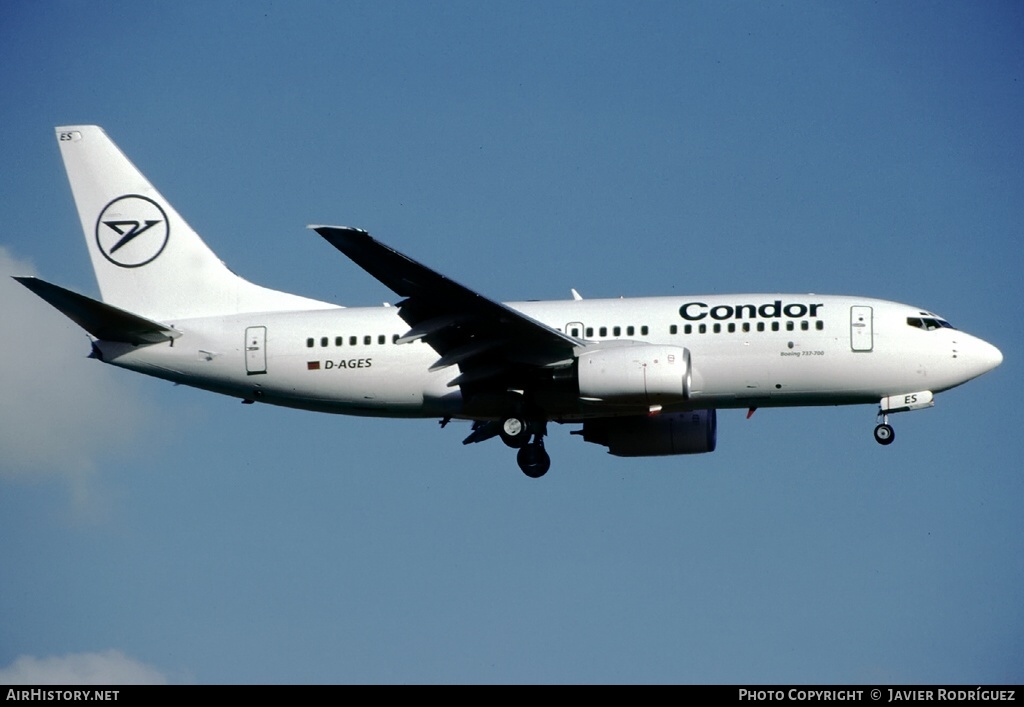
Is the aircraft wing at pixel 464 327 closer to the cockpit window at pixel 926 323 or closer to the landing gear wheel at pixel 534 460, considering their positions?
the landing gear wheel at pixel 534 460

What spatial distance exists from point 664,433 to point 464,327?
7.40 meters

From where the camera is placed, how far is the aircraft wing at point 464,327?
3975 centimetres

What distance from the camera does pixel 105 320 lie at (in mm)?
43938

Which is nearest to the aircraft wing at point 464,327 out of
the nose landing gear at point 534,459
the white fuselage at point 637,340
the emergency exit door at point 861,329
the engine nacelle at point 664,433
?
the white fuselage at point 637,340

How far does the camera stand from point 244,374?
44.7 metres

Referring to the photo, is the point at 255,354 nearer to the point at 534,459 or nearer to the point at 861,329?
the point at 534,459

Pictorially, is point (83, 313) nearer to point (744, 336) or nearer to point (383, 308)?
point (383, 308)

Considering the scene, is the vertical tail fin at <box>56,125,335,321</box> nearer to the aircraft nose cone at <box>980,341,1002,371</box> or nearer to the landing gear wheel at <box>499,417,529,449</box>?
the landing gear wheel at <box>499,417,529,449</box>

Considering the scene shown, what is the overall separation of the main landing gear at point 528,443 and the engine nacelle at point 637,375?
263 cm

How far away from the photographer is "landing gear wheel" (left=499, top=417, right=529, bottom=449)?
43.7 m

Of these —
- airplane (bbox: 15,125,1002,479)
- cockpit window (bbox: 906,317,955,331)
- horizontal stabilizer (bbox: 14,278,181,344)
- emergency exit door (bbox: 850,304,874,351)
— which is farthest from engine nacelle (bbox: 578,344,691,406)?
horizontal stabilizer (bbox: 14,278,181,344)

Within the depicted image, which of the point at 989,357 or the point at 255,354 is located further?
the point at 255,354

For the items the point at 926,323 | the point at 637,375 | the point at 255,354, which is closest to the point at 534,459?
the point at 637,375

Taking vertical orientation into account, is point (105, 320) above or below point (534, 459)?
above
